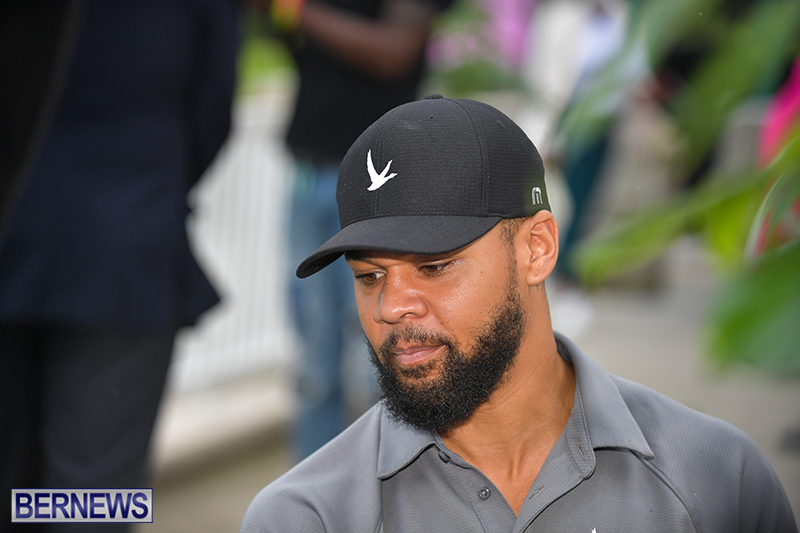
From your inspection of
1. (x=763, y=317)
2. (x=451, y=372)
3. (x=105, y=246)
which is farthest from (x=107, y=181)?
(x=763, y=317)

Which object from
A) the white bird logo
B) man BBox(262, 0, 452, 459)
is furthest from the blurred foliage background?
man BBox(262, 0, 452, 459)

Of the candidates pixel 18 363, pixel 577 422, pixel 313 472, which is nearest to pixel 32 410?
pixel 18 363

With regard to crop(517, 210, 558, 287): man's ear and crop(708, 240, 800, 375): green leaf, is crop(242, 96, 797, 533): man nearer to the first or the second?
crop(517, 210, 558, 287): man's ear

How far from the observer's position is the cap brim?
815 millimetres

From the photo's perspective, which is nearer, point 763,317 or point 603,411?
point 763,317

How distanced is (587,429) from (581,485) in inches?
2.6

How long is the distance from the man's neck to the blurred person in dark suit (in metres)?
0.82

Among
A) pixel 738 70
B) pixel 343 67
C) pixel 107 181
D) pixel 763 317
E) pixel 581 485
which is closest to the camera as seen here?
pixel 763 317

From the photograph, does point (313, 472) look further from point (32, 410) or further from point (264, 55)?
point (264, 55)

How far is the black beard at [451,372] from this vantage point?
85 cm

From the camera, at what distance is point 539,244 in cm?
87

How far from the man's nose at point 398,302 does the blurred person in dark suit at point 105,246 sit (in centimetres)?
85

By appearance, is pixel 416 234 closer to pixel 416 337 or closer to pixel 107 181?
pixel 416 337

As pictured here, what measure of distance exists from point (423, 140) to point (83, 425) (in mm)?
1069
